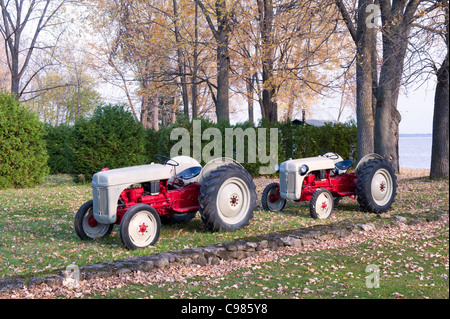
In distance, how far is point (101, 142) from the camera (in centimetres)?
1370

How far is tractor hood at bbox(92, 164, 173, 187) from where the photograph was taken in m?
5.41

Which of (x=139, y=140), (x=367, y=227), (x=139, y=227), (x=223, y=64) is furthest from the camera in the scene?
(x=223, y=64)

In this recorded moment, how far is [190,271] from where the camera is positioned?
472cm

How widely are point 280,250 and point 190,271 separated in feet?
4.45

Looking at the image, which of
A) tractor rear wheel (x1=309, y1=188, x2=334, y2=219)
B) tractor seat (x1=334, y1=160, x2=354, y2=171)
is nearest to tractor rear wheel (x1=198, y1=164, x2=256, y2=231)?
tractor rear wheel (x1=309, y1=188, x2=334, y2=219)

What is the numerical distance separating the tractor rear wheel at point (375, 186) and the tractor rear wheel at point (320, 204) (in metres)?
0.67

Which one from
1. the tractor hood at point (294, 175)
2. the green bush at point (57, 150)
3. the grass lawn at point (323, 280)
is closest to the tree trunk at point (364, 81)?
the tractor hood at point (294, 175)

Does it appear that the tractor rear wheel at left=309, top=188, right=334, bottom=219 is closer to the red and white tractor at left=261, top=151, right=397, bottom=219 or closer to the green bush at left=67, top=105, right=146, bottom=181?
the red and white tractor at left=261, top=151, right=397, bottom=219

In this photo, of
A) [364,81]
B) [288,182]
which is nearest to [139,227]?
[288,182]

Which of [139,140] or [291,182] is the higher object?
[139,140]

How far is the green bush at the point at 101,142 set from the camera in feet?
44.6

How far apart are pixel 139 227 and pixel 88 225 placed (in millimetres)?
983

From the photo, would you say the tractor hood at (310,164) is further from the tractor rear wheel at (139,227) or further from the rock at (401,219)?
the tractor rear wheel at (139,227)

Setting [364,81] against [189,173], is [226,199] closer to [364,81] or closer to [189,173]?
[189,173]
